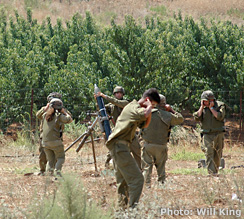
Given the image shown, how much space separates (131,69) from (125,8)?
108 feet

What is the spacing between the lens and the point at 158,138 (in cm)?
679

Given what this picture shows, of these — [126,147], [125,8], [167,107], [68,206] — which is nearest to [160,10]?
[125,8]

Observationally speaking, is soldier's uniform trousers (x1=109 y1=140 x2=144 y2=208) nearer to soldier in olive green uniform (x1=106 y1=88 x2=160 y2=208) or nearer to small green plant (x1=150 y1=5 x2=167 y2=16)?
soldier in olive green uniform (x1=106 y1=88 x2=160 y2=208)

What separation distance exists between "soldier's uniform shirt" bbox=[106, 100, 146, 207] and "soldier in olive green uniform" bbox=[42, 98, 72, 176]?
2.61m

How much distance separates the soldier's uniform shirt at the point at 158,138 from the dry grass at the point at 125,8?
37417 millimetres

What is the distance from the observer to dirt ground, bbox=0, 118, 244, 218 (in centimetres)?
526

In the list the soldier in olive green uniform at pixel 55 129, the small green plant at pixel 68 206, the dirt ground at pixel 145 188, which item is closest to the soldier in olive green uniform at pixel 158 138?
the dirt ground at pixel 145 188

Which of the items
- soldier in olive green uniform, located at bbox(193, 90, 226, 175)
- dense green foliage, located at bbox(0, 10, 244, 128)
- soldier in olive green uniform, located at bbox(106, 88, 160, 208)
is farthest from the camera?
dense green foliage, located at bbox(0, 10, 244, 128)

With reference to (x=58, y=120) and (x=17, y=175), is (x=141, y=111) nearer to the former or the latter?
(x=58, y=120)

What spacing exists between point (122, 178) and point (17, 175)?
381 centimetres

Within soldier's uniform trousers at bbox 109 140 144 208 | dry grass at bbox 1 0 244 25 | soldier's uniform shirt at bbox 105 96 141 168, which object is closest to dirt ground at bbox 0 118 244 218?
soldier's uniform trousers at bbox 109 140 144 208

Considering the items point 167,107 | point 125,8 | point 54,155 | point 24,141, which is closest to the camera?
point 167,107

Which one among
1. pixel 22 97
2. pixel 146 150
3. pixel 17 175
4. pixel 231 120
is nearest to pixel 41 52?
pixel 22 97

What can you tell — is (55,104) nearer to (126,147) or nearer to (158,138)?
(158,138)
